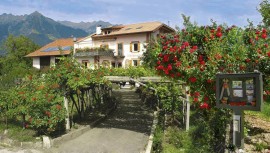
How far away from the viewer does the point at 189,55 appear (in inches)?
348

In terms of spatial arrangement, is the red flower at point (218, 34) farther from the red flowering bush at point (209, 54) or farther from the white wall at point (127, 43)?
the white wall at point (127, 43)

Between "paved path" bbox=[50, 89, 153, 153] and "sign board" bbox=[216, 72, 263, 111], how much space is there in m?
6.76

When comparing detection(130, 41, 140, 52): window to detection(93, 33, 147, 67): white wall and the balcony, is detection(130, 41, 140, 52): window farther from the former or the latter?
the balcony

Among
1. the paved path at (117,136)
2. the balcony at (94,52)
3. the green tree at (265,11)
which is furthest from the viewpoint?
the balcony at (94,52)

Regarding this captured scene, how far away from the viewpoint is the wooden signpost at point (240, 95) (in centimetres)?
544

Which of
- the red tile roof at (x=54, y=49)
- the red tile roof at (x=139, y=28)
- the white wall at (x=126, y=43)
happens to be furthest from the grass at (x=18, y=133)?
the red tile roof at (x=54, y=49)

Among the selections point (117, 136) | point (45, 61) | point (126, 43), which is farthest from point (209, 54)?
point (45, 61)

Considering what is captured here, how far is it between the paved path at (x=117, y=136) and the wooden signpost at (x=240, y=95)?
6794mm

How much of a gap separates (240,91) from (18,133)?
456 inches

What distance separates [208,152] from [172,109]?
6867 millimetres

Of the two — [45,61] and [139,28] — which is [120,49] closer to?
[139,28]

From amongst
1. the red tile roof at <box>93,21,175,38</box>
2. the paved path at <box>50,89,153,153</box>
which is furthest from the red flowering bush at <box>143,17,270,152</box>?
the red tile roof at <box>93,21,175,38</box>

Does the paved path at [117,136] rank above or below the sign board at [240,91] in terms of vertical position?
below

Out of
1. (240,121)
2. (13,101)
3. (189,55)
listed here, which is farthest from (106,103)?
(240,121)
